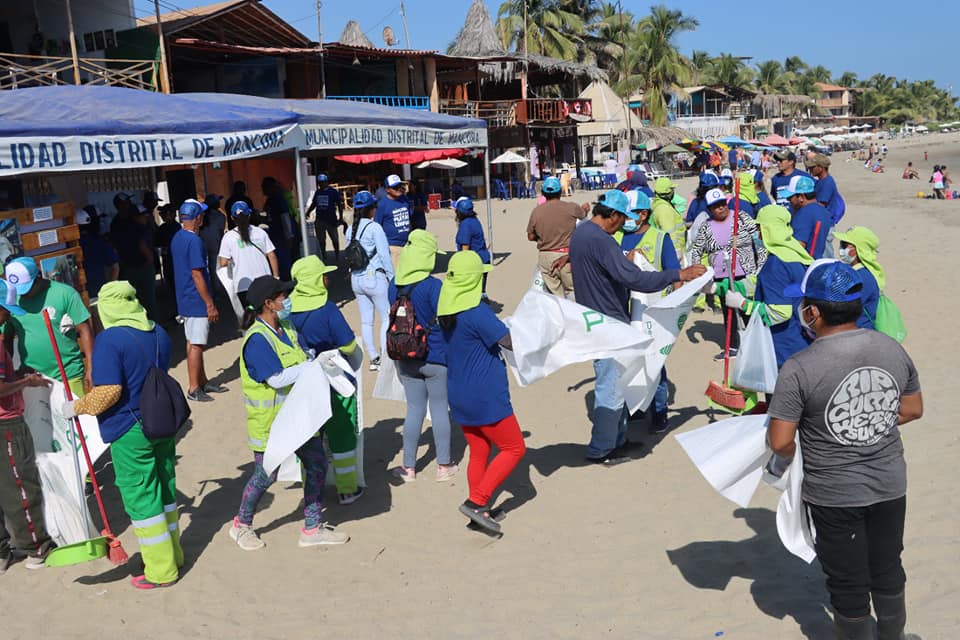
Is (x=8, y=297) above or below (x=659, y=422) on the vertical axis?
above

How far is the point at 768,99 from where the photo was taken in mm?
74438

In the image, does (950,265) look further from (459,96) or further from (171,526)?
(459,96)

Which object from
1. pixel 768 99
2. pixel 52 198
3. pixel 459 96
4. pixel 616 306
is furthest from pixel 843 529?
pixel 768 99

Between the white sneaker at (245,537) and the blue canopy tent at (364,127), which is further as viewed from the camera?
the blue canopy tent at (364,127)

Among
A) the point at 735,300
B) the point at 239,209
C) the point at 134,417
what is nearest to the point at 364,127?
the point at 239,209

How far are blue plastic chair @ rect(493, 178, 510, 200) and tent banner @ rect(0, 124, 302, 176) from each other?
22.9m

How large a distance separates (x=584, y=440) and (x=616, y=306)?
1.45m

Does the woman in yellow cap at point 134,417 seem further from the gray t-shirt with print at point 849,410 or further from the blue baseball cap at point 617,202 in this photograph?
the gray t-shirt with print at point 849,410

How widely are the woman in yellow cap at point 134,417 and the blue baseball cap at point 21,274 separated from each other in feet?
2.73

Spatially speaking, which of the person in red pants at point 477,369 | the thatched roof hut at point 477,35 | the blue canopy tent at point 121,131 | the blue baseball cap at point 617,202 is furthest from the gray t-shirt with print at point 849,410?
the thatched roof hut at point 477,35

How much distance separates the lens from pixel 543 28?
156 ft

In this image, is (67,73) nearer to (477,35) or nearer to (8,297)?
(8,297)

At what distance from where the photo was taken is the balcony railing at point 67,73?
1414 cm

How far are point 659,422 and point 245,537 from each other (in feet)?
10.5
